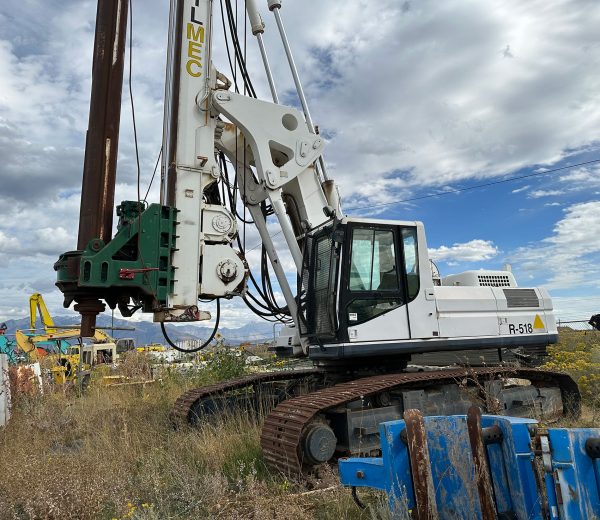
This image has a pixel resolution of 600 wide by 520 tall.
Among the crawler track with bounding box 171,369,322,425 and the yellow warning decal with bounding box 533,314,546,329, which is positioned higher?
the yellow warning decal with bounding box 533,314,546,329

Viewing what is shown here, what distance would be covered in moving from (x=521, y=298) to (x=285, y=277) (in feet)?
11.4

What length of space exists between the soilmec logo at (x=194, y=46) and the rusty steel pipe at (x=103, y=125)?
2.68ft

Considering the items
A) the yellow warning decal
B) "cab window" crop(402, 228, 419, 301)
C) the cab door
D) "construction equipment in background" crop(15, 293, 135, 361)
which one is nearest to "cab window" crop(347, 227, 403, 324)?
the cab door

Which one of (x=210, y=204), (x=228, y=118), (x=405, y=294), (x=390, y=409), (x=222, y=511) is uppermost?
(x=228, y=118)

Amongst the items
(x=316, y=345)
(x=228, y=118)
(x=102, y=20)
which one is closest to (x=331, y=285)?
(x=316, y=345)

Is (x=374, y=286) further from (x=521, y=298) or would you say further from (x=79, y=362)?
(x=79, y=362)

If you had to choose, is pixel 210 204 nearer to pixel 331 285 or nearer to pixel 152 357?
pixel 331 285

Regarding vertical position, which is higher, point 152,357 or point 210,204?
point 210,204

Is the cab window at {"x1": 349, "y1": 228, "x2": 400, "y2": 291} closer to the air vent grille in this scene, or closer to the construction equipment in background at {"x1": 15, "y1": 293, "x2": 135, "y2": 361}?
the air vent grille

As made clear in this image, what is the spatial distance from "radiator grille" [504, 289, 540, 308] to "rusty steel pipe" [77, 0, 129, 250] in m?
5.44

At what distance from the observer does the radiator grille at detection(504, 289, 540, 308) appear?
25.3 feet

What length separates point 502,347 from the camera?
24.5 feet

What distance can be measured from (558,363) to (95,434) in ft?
26.8

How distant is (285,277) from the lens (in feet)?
23.8
